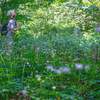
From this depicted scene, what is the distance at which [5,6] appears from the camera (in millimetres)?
8742

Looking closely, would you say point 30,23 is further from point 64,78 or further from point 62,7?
point 64,78

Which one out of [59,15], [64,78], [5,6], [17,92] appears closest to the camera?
[17,92]

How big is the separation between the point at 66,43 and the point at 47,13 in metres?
5.96

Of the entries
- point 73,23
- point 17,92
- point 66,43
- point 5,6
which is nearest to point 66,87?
point 17,92

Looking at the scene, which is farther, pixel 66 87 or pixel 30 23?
pixel 30 23

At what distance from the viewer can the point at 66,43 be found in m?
6.78

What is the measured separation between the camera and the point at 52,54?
493 centimetres

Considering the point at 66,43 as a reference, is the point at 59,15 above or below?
above

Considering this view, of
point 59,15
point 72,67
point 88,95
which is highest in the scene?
point 59,15

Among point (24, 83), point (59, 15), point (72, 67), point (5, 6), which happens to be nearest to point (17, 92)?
point (24, 83)

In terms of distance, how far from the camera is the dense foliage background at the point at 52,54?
290 cm

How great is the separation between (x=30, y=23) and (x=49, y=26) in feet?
4.16

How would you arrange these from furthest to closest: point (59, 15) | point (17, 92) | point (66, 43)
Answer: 1. point (59, 15)
2. point (66, 43)
3. point (17, 92)

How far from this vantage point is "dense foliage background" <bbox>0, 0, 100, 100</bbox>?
2.90 metres
